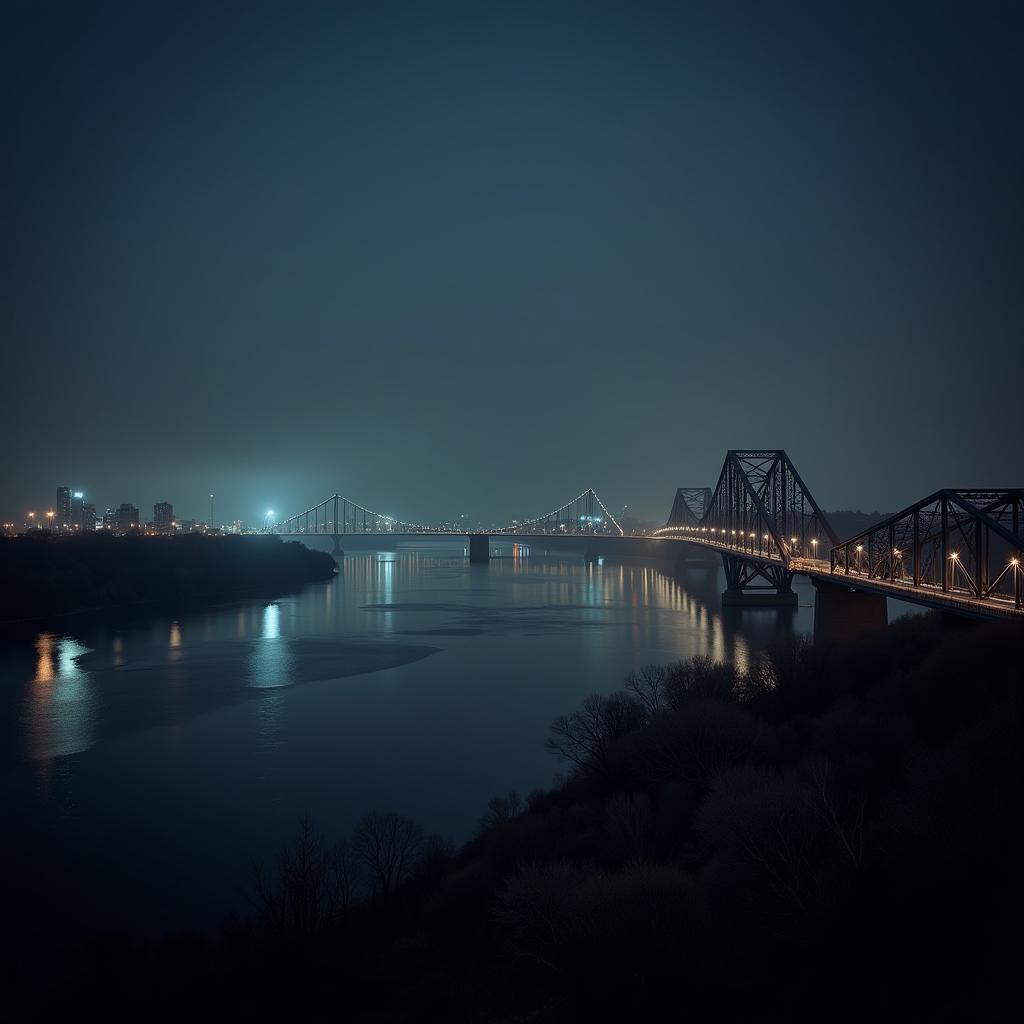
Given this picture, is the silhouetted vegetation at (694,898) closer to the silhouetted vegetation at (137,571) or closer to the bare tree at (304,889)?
the bare tree at (304,889)

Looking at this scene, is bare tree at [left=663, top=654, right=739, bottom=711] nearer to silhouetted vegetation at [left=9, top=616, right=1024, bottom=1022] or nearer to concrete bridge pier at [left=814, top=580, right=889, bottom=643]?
silhouetted vegetation at [left=9, top=616, right=1024, bottom=1022]

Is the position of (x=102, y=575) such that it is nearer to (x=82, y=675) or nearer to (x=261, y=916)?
(x=82, y=675)

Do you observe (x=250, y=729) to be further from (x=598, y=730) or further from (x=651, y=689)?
(x=651, y=689)

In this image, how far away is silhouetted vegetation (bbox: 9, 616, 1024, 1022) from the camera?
5.76m

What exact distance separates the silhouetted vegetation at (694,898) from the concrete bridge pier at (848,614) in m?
9.93

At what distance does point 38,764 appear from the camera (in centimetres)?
1577

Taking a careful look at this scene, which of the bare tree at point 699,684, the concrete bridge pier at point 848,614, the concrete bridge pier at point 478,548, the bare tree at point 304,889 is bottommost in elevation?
the bare tree at point 304,889

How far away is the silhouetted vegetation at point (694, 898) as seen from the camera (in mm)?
5758

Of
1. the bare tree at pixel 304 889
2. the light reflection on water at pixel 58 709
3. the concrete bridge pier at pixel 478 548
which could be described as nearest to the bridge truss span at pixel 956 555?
the bare tree at pixel 304 889

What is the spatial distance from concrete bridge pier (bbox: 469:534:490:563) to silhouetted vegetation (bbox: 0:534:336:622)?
2505 cm

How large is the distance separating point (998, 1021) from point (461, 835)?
838 cm

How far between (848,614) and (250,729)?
50.5 feet

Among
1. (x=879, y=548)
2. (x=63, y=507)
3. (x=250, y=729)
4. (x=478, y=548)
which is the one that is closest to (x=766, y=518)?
(x=879, y=548)

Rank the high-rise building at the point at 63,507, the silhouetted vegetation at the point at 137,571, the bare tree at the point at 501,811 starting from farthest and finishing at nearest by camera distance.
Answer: the high-rise building at the point at 63,507, the silhouetted vegetation at the point at 137,571, the bare tree at the point at 501,811
